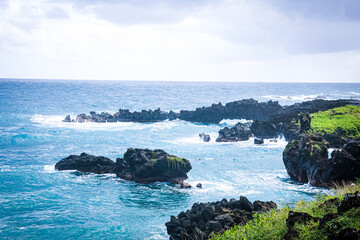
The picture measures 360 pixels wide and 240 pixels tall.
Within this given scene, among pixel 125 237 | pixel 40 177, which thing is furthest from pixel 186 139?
pixel 125 237

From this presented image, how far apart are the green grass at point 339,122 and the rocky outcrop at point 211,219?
1479 inches

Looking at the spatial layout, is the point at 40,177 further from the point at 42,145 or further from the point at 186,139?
the point at 186,139

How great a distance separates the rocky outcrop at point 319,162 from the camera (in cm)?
3142

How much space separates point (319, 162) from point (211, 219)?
1875 centimetres

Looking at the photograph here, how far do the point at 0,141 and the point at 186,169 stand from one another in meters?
42.2

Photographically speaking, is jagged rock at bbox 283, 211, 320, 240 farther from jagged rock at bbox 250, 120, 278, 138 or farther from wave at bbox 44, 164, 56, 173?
jagged rock at bbox 250, 120, 278, 138

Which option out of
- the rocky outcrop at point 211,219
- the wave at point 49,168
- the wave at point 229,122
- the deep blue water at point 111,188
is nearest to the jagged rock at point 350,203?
the deep blue water at point 111,188

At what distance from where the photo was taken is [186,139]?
2547 inches

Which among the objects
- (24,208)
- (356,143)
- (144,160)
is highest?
(356,143)

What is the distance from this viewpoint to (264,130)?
64375 mm

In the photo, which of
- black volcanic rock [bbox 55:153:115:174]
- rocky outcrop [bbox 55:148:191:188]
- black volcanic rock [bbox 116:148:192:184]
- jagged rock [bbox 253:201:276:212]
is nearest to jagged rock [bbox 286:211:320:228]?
jagged rock [bbox 253:201:276:212]

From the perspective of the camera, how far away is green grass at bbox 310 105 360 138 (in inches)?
2106

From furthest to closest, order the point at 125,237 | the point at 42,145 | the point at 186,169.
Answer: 1. the point at 42,145
2. the point at 186,169
3. the point at 125,237

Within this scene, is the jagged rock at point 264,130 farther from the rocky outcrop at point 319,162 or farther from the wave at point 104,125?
the wave at point 104,125
